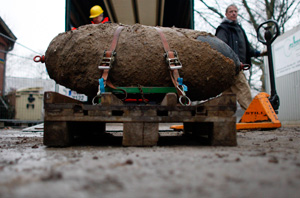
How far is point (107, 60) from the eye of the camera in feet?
7.82

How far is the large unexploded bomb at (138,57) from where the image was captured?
2492mm

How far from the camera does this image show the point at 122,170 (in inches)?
47.2

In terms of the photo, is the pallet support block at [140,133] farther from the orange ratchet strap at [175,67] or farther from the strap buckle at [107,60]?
the strap buckle at [107,60]

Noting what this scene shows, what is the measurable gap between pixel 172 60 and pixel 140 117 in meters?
0.68

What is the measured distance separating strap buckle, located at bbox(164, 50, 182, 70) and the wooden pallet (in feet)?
1.12

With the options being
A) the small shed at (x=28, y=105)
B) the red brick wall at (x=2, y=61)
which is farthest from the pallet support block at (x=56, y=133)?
the red brick wall at (x=2, y=61)

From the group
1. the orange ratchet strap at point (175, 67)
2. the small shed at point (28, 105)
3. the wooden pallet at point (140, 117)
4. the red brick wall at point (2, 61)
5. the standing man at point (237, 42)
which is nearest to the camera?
the wooden pallet at point (140, 117)

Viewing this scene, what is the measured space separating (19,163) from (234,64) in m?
2.30

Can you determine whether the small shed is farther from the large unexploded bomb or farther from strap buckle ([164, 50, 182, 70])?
strap buckle ([164, 50, 182, 70])

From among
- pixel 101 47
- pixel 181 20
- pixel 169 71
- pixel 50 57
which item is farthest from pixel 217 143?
pixel 181 20

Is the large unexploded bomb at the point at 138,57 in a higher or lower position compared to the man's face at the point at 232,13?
lower

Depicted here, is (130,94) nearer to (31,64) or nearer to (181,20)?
(181,20)

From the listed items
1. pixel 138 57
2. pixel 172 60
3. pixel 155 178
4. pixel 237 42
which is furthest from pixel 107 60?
pixel 237 42

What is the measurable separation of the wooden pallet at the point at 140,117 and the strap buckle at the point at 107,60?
35 cm
